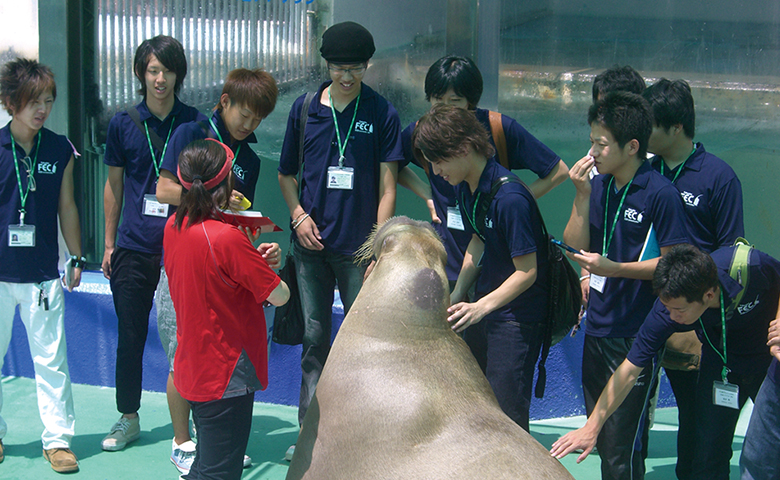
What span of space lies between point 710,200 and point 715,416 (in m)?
1.04

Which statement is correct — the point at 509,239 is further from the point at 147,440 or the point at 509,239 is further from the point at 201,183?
the point at 147,440

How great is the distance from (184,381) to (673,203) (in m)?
2.24

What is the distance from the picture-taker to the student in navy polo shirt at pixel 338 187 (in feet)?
13.7

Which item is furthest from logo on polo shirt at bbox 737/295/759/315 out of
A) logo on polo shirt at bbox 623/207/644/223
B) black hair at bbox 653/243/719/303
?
logo on polo shirt at bbox 623/207/644/223

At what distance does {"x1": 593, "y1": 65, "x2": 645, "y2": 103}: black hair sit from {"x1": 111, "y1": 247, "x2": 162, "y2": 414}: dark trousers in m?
2.81

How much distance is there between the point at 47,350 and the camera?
410 centimetres

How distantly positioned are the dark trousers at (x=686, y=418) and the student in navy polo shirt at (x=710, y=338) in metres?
0.21

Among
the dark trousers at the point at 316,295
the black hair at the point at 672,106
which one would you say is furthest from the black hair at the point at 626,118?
the dark trousers at the point at 316,295

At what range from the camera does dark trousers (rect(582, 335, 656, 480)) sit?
333 cm

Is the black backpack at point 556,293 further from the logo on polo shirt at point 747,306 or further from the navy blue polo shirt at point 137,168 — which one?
the navy blue polo shirt at point 137,168

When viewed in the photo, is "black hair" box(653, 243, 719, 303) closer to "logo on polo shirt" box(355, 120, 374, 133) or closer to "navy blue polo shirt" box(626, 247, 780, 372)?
"navy blue polo shirt" box(626, 247, 780, 372)

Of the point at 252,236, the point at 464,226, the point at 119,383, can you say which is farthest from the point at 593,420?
the point at 119,383

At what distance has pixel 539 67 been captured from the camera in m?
5.45

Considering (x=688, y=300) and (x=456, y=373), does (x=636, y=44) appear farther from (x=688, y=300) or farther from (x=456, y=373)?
(x=456, y=373)
